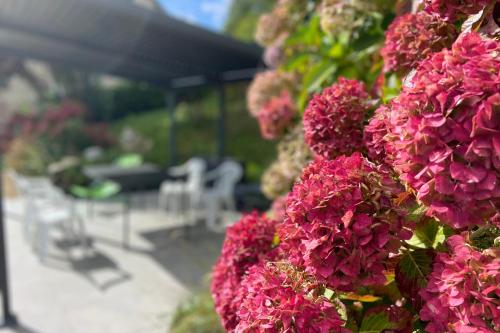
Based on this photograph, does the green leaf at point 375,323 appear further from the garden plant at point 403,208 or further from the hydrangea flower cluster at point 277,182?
the hydrangea flower cluster at point 277,182

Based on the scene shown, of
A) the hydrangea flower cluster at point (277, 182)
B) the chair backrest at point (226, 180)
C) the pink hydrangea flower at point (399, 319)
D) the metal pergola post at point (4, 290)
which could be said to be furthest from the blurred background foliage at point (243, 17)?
the pink hydrangea flower at point (399, 319)

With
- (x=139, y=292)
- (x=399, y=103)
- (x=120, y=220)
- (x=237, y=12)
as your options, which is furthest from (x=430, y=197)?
(x=237, y=12)

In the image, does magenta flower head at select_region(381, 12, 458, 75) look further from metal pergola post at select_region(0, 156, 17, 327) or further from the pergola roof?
the pergola roof

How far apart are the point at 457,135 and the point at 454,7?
25cm

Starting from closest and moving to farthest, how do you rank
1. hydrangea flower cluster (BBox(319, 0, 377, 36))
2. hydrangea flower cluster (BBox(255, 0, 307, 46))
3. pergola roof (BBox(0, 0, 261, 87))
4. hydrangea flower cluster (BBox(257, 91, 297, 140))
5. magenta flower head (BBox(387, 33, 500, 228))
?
magenta flower head (BBox(387, 33, 500, 228))
hydrangea flower cluster (BBox(319, 0, 377, 36))
hydrangea flower cluster (BBox(257, 91, 297, 140))
hydrangea flower cluster (BBox(255, 0, 307, 46))
pergola roof (BBox(0, 0, 261, 87))

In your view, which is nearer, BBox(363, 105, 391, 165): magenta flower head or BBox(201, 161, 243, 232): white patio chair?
BBox(363, 105, 391, 165): magenta flower head

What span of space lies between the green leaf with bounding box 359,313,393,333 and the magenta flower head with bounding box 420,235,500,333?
13 centimetres

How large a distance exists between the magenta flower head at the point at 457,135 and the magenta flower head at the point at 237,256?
0.41 m

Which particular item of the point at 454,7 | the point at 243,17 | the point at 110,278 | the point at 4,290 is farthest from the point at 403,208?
the point at 243,17

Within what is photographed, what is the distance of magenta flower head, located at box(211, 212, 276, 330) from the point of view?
0.78 m

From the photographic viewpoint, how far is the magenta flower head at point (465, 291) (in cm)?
44

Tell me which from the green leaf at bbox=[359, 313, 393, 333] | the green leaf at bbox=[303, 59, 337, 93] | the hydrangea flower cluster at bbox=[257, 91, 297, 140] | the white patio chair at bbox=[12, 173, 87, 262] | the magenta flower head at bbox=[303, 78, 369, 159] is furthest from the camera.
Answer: the white patio chair at bbox=[12, 173, 87, 262]

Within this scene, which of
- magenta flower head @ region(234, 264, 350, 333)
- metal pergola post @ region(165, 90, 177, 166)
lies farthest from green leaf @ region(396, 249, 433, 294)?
metal pergola post @ region(165, 90, 177, 166)

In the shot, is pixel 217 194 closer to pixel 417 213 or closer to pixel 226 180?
pixel 226 180
